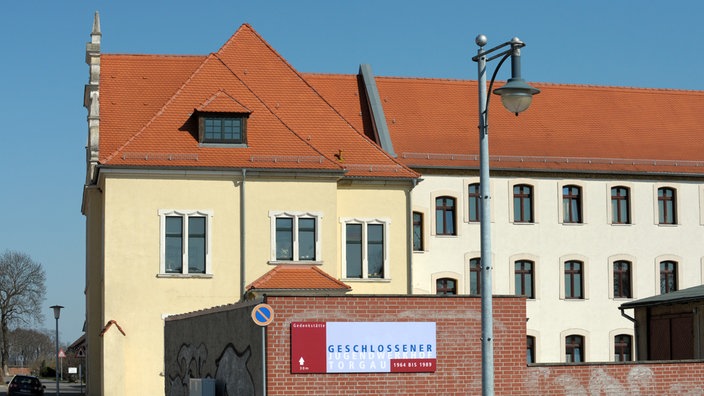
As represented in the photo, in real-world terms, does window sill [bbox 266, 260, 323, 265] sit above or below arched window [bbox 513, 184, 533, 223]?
below

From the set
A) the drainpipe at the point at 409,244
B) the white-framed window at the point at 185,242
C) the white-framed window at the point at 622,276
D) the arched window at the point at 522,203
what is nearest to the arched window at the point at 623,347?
the white-framed window at the point at 622,276

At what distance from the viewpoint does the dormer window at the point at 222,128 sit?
4116 centimetres

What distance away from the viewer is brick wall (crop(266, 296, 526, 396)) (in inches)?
901

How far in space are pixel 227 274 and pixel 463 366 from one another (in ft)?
57.8

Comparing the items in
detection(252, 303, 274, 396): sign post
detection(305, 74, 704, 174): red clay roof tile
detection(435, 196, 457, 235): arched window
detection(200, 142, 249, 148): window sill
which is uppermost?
detection(305, 74, 704, 174): red clay roof tile

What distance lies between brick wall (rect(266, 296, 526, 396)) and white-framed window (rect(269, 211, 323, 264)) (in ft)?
56.7

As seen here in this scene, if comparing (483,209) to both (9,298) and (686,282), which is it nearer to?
(686,282)

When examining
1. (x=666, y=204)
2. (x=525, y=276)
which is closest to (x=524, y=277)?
(x=525, y=276)

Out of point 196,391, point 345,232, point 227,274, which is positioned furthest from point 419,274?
point 196,391

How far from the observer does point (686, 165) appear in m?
51.2

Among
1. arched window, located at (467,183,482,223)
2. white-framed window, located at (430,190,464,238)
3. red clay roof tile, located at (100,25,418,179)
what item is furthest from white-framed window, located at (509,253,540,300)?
red clay roof tile, located at (100,25,418,179)

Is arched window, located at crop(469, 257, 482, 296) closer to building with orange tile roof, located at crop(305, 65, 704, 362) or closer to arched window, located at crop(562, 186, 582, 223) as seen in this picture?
building with orange tile roof, located at crop(305, 65, 704, 362)

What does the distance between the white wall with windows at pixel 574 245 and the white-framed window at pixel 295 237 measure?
25.4 feet

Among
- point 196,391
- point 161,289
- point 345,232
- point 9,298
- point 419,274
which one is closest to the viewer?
point 196,391
